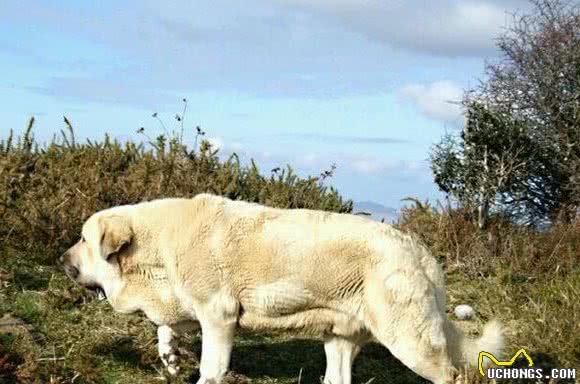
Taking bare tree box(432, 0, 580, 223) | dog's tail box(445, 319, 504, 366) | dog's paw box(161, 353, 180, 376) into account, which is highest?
bare tree box(432, 0, 580, 223)

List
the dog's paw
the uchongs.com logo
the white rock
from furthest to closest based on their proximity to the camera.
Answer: the white rock < the dog's paw < the uchongs.com logo

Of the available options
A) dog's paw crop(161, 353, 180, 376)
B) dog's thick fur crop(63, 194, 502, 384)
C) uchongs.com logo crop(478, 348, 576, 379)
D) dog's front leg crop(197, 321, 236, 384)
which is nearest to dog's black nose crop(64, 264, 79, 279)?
dog's thick fur crop(63, 194, 502, 384)

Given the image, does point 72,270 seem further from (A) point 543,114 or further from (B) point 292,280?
(A) point 543,114

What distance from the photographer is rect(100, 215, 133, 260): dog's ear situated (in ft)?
23.3

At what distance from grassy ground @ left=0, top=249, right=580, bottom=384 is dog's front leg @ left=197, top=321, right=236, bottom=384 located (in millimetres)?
924

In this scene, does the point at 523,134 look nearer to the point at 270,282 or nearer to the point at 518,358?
the point at 518,358

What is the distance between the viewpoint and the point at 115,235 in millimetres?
7117

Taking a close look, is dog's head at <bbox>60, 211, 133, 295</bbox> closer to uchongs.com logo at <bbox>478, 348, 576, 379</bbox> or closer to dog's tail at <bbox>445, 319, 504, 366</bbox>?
dog's tail at <bbox>445, 319, 504, 366</bbox>

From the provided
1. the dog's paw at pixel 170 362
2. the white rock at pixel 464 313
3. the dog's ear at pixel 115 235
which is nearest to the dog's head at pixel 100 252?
the dog's ear at pixel 115 235

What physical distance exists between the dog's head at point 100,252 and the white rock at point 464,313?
13.4 feet

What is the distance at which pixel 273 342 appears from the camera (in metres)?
8.90

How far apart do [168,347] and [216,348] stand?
3.60 feet

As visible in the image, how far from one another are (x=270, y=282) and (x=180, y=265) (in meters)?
0.71

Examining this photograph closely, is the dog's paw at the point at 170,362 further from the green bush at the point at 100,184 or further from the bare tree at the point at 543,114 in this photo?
the bare tree at the point at 543,114
